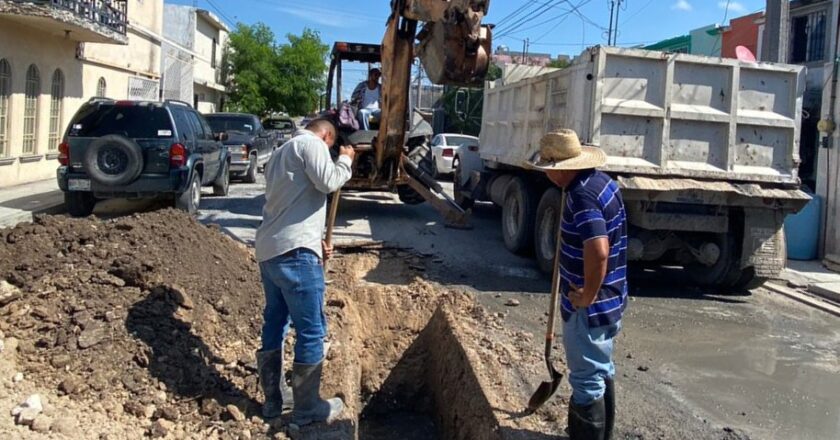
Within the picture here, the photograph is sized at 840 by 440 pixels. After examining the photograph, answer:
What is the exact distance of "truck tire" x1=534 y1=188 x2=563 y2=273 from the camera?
28.9ft

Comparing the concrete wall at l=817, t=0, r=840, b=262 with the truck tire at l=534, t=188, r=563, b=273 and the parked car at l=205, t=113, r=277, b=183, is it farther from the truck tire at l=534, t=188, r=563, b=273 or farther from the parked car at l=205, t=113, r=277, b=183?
the parked car at l=205, t=113, r=277, b=183

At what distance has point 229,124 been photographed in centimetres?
1806

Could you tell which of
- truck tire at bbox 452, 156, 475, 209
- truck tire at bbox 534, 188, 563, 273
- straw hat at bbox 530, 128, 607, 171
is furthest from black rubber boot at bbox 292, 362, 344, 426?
truck tire at bbox 452, 156, 475, 209

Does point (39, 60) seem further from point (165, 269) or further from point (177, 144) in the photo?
point (165, 269)

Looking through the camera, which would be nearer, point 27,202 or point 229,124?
point 27,202

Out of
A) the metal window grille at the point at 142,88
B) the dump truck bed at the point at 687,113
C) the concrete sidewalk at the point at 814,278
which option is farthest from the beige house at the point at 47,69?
the concrete sidewalk at the point at 814,278

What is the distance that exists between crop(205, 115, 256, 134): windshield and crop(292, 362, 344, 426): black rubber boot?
14.4 m

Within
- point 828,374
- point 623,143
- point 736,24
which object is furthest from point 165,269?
point 736,24

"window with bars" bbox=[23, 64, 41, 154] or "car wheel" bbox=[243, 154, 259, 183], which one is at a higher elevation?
"window with bars" bbox=[23, 64, 41, 154]

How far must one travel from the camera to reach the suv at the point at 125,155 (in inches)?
407

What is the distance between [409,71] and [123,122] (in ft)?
14.5

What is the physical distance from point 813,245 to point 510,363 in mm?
8171

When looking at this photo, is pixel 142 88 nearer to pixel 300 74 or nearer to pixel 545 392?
pixel 300 74

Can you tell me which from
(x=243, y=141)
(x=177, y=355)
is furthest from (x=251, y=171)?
(x=177, y=355)
